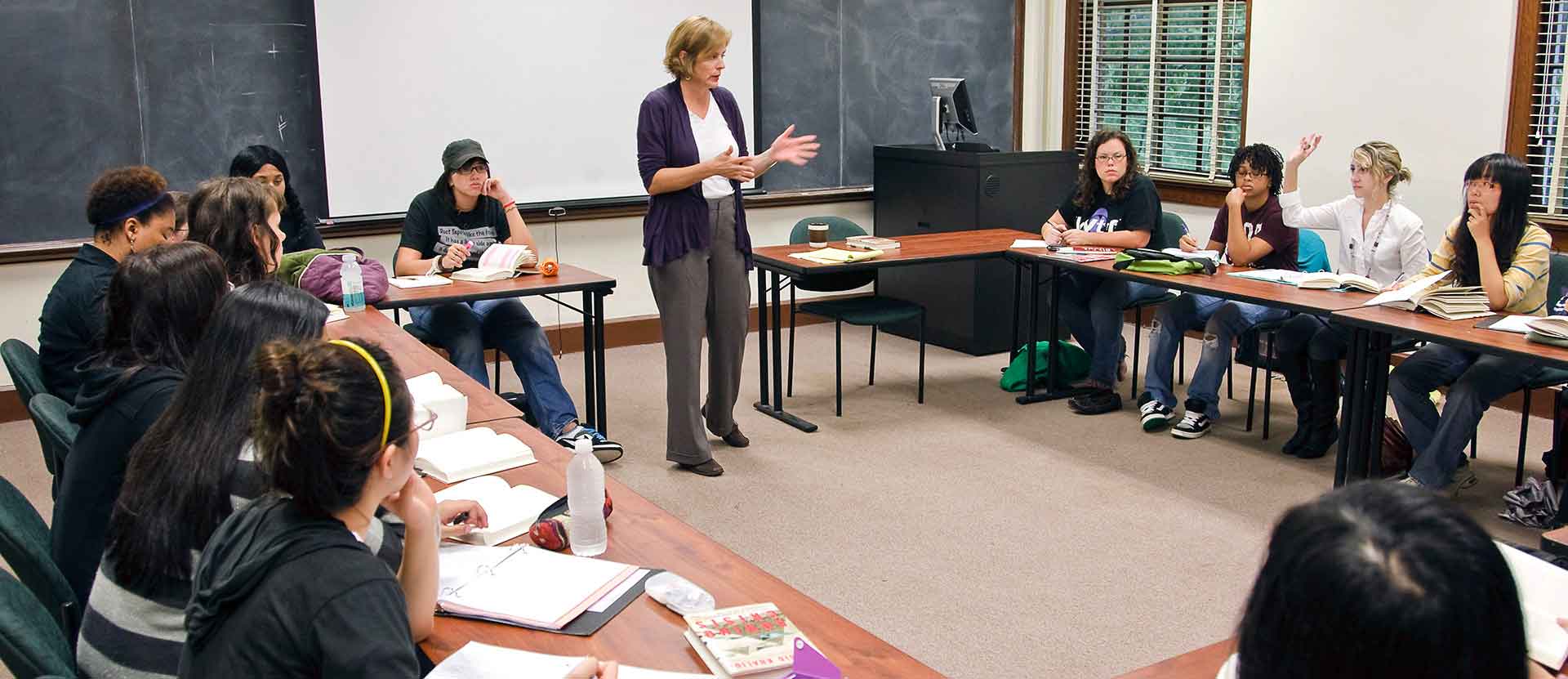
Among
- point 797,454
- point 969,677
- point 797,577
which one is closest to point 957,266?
point 797,454

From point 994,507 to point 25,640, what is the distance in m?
3.07

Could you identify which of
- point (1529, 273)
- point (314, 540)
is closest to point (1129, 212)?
point (1529, 273)

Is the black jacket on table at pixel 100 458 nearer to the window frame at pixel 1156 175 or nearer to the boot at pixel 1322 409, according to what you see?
the boot at pixel 1322 409

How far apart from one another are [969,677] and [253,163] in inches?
121

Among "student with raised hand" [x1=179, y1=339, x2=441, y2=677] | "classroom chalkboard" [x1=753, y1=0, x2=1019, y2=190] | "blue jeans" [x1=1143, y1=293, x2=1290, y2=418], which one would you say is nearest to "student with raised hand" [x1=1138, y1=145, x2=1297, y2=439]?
"blue jeans" [x1=1143, y1=293, x2=1290, y2=418]

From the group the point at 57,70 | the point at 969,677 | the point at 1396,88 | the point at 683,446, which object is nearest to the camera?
the point at 969,677

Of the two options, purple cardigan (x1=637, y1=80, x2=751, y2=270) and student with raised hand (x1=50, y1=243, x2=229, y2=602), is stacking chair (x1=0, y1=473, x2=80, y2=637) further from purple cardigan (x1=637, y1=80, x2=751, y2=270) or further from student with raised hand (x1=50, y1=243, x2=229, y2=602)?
purple cardigan (x1=637, y1=80, x2=751, y2=270)

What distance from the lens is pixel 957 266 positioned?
6371 millimetres

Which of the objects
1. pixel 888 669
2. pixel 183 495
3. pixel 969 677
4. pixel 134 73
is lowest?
pixel 969 677

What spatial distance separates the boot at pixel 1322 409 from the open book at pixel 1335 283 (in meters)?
0.32

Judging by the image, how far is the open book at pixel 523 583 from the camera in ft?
5.92

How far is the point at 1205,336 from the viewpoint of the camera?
4.96 metres

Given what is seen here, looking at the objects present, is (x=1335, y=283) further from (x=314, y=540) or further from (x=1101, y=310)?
(x=314, y=540)

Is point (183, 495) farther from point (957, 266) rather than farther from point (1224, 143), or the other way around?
point (1224, 143)
